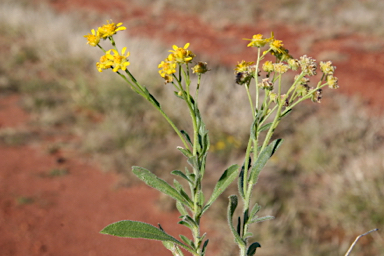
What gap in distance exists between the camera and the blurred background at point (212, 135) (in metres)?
3.62

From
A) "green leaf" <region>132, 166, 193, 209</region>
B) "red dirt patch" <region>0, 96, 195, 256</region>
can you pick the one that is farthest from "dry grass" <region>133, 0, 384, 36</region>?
"green leaf" <region>132, 166, 193, 209</region>

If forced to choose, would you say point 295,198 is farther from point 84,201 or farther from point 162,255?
point 84,201

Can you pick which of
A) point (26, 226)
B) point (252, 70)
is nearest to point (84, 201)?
point (26, 226)

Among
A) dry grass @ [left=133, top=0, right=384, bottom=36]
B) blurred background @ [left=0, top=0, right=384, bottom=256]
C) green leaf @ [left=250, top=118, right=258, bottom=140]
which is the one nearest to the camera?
green leaf @ [left=250, top=118, right=258, bottom=140]

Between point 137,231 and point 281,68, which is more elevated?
point 281,68

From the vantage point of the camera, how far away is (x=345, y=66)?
903 centimetres

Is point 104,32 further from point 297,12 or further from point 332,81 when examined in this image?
point 297,12

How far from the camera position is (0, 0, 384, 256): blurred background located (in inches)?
143

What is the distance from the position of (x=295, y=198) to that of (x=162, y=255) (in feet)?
5.28

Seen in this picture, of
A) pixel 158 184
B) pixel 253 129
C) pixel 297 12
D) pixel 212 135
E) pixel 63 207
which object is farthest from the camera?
pixel 297 12

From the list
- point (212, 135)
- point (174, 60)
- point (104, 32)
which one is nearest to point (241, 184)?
point (174, 60)

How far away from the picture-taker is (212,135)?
5.14 metres

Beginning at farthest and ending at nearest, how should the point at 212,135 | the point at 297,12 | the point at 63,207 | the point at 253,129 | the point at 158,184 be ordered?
the point at 297,12
the point at 212,135
the point at 63,207
the point at 158,184
the point at 253,129

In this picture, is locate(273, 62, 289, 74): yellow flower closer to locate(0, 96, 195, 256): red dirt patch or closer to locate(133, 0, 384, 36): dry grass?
locate(0, 96, 195, 256): red dirt patch
